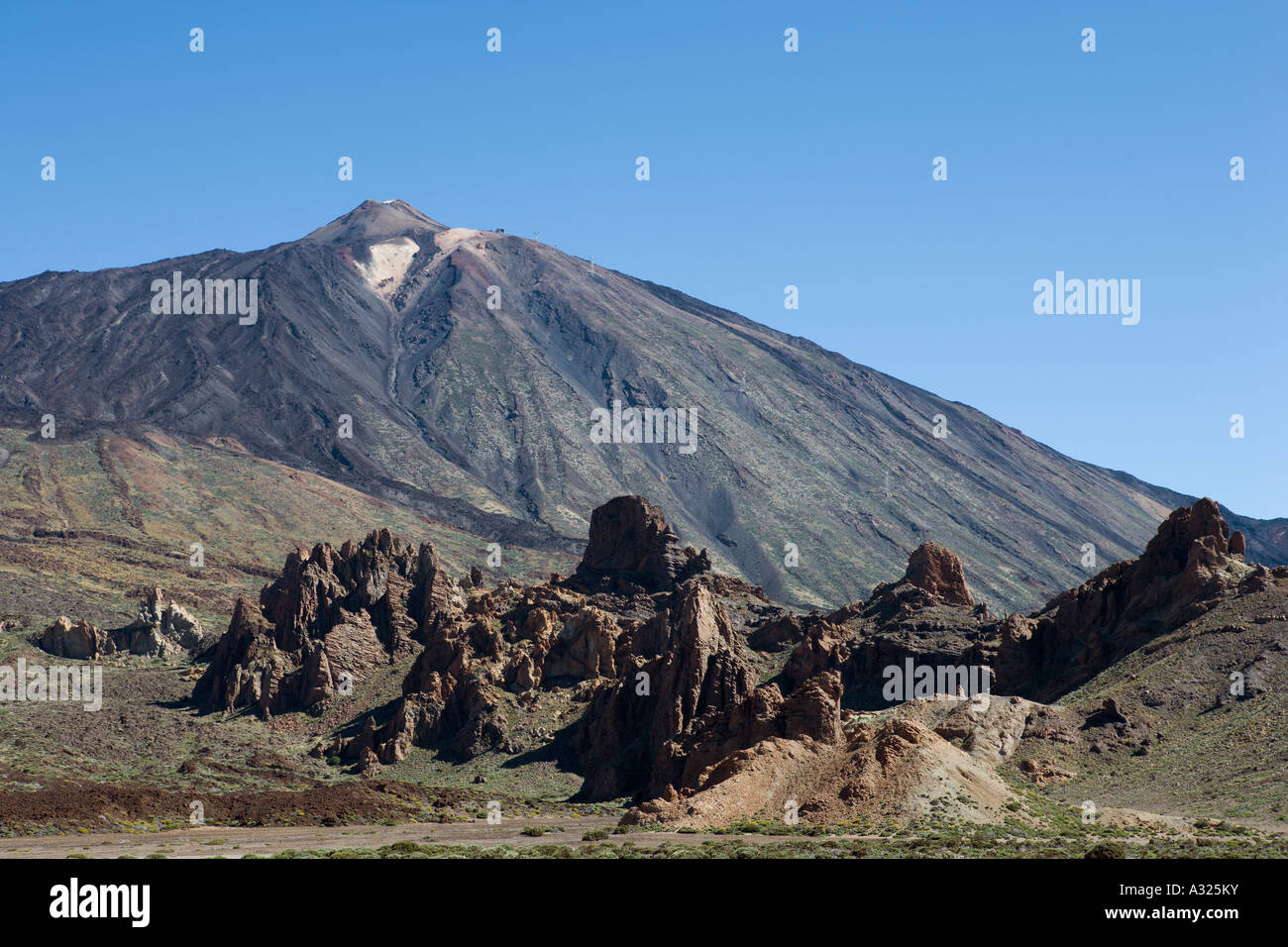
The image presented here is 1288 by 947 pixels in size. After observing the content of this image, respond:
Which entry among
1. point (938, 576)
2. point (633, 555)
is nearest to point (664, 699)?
point (938, 576)

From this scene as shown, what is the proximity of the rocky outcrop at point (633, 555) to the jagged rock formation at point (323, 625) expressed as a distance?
18.1 metres

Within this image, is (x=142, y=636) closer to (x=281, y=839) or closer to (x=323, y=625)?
(x=323, y=625)

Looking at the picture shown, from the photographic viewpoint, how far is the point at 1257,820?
7181cm

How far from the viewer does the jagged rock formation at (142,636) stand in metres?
155

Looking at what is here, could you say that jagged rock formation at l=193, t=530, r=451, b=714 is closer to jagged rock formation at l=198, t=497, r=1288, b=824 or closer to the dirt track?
jagged rock formation at l=198, t=497, r=1288, b=824

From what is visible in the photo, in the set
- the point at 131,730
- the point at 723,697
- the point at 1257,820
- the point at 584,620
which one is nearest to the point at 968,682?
the point at 723,697

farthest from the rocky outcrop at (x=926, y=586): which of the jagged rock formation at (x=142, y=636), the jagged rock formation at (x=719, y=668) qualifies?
the jagged rock formation at (x=142, y=636)

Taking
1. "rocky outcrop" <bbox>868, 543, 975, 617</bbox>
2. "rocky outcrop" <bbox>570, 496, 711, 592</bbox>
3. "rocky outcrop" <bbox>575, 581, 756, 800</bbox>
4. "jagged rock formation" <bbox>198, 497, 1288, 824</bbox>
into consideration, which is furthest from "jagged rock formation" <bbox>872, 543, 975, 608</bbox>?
"rocky outcrop" <bbox>575, 581, 756, 800</bbox>

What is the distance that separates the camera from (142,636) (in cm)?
16200

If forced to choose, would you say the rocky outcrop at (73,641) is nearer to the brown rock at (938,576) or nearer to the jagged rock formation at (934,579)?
the jagged rock formation at (934,579)

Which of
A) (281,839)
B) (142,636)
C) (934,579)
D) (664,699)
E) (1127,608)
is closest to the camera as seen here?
(281,839)

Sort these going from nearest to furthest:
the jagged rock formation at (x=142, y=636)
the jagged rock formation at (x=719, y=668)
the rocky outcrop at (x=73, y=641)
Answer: the jagged rock formation at (x=719, y=668) → the rocky outcrop at (x=73, y=641) → the jagged rock formation at (x=142, y=636)

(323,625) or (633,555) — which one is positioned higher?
(633,555)

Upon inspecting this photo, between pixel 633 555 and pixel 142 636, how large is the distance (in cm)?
5590
